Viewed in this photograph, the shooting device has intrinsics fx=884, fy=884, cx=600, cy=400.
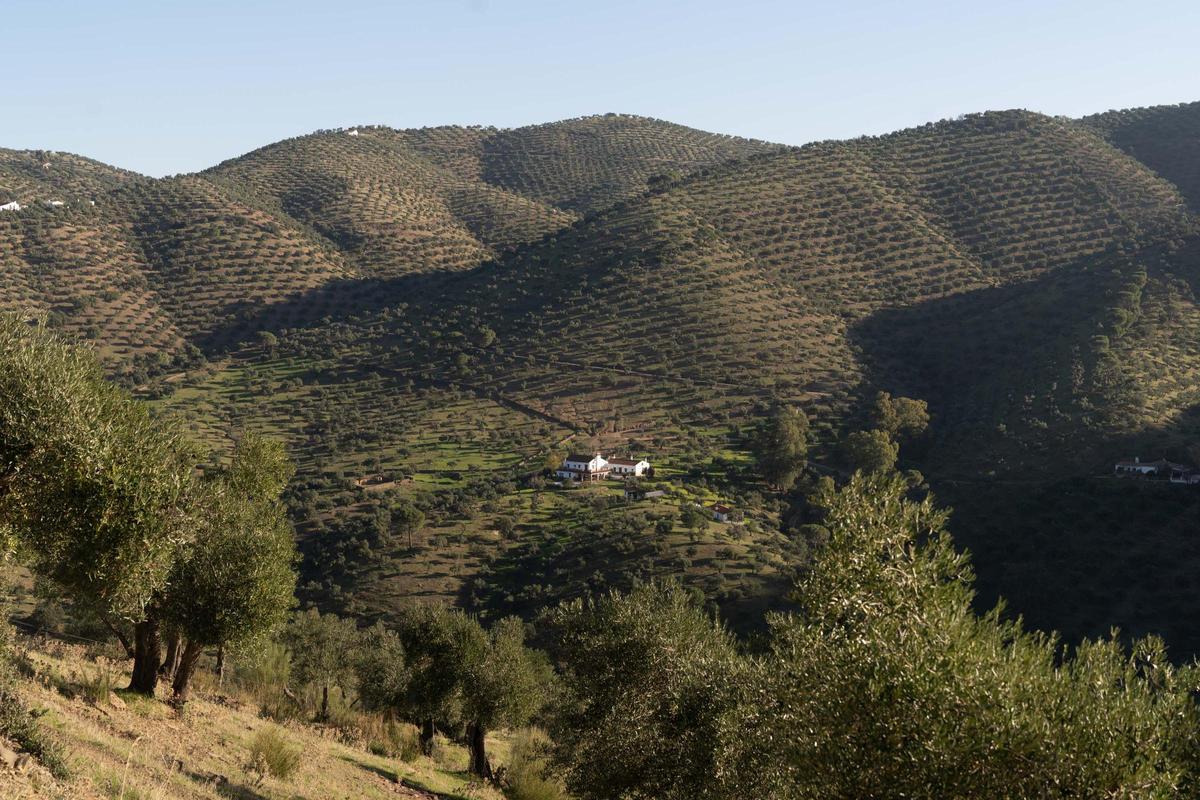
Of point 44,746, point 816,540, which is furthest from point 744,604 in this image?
point 44,746

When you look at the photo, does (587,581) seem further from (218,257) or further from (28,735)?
(218,257)

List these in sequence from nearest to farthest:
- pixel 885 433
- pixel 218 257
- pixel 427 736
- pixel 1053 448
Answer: pixel 427 736, pixel 1053 448, pixel 885 433, pixel 218 257

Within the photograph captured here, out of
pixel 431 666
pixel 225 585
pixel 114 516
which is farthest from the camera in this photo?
pixel 431 666

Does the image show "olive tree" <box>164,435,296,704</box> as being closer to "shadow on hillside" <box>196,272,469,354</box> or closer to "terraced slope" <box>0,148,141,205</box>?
"shadow on hillside" <box>196,272,469,354</box>

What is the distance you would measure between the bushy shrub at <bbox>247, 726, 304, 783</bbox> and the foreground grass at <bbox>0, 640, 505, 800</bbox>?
21 cm

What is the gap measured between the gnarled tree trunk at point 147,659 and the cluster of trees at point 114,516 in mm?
28

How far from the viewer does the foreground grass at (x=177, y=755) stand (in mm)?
14836

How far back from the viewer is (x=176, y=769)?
18.0 m

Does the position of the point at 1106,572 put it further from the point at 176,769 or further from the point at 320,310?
the point at 320,310

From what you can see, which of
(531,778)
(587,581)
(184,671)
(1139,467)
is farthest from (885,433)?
(184,671)

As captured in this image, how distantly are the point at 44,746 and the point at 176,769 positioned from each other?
4306mm

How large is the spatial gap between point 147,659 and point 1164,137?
671 ft

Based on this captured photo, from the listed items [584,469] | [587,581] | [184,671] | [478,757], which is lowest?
[587,581]

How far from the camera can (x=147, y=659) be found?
2392 cm
